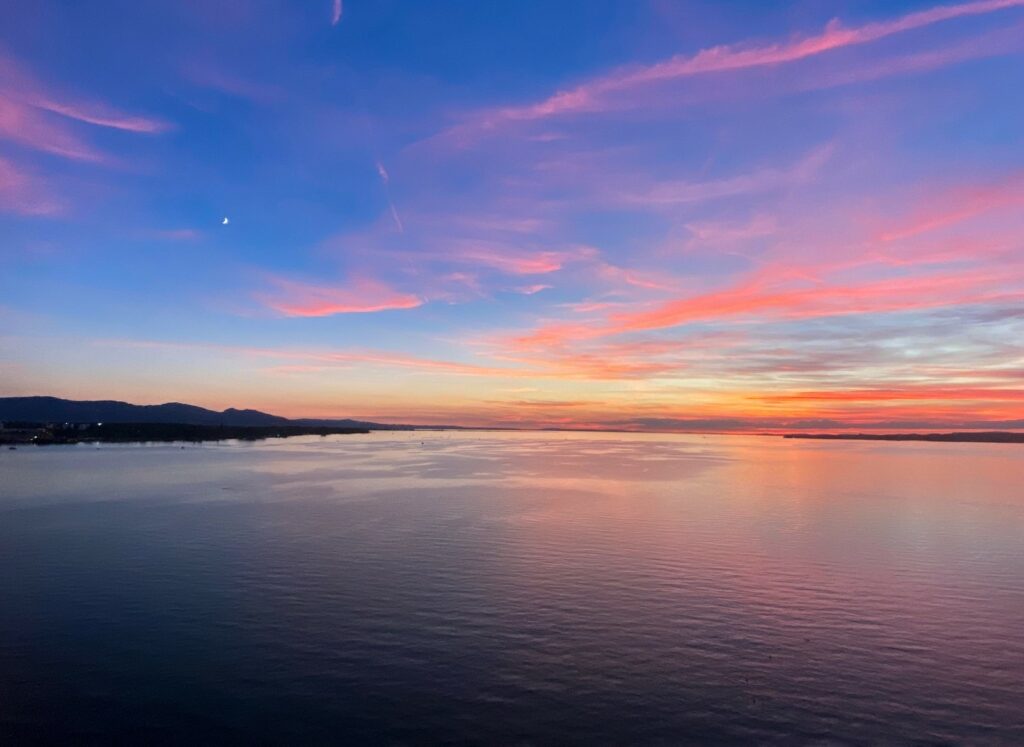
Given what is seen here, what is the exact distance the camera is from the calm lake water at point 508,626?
15766mm

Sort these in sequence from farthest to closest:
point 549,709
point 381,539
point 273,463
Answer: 1. point 273,463
2. point 381,539
3. point 549,709

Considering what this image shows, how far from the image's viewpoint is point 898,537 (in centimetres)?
4106

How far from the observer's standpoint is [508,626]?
2234 cm

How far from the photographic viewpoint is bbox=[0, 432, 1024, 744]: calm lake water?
15.8 m

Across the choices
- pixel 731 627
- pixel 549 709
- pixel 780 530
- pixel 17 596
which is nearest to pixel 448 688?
pixel 549 709

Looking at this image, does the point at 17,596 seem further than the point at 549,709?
Yes

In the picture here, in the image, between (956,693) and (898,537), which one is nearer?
(956,693)

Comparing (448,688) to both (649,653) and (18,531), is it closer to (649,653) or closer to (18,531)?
(649,653)

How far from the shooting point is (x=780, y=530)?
43.0 meters

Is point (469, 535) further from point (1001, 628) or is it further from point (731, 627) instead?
point (1001, 628)

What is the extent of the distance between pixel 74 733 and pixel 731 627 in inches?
768

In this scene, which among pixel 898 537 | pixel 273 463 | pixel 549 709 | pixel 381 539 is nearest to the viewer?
pixel 549 709

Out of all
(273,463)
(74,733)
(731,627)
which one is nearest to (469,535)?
(731,627)

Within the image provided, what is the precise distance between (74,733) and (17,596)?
1444 centimetres
